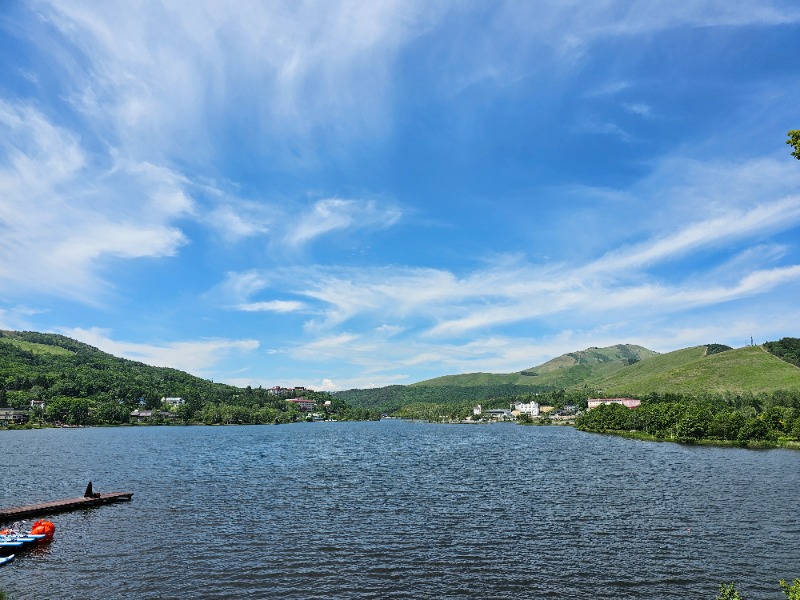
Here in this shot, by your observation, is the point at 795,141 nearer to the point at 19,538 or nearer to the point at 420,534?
the point at 420,534

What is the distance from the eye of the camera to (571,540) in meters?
42.5

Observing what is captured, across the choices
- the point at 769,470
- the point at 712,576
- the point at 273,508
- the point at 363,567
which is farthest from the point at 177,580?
the point at 769,470

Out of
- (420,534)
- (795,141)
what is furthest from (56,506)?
(795,141)

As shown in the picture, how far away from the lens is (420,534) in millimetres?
44938

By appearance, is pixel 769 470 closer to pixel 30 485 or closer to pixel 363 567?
pixel 363 567

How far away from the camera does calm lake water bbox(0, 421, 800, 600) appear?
33.2m

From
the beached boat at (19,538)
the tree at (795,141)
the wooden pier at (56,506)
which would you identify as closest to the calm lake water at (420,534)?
the beached boat at (19,538)

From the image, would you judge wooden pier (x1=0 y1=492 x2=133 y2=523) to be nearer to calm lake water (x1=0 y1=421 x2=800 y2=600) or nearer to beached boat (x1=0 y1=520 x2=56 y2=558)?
calm lake water (x1=0 y1=421 x2=800 y2=600)

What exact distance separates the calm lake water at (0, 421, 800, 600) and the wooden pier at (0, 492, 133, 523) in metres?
2.05

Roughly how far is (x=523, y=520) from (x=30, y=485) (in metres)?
74.5

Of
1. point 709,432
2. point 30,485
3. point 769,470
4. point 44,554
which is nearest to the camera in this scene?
point 44,554

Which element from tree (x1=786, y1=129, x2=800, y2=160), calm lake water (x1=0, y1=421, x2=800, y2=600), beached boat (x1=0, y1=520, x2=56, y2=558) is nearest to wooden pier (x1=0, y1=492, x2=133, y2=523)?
calm lake water (x1=0, y1=421, x2=800, y2=600)

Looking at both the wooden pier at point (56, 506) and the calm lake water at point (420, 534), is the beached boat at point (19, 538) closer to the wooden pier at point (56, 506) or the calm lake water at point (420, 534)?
the calm lake water at point (420, 534)

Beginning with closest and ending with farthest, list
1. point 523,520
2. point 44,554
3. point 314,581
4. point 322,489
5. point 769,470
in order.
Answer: point 314,581
point 44,554
point 523,520
point 322,489
point 769,470
